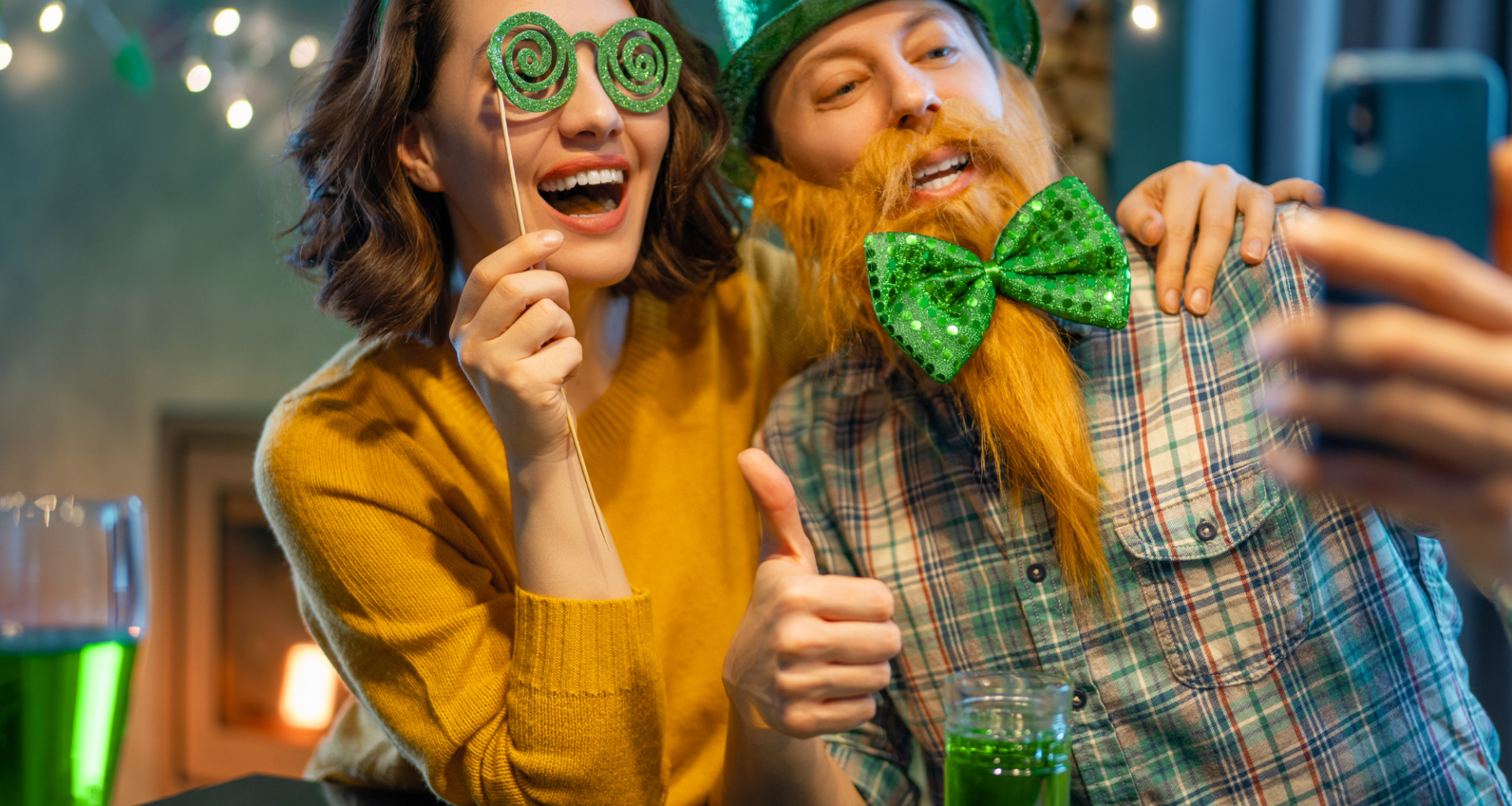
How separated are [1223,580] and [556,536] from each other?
0.69 metres

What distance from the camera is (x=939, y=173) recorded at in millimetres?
1212

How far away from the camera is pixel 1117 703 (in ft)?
3.63

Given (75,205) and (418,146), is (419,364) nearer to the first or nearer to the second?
(418,146)

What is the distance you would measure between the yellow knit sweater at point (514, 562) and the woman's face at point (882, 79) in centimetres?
32

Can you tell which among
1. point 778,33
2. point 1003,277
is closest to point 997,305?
point 1003,277

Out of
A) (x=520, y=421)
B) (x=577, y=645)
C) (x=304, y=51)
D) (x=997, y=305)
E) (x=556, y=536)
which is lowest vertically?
(x=577, y=645)

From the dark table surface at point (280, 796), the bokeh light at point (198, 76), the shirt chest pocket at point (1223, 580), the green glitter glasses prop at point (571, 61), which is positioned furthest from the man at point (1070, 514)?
the bokeh light at point (198, 76)

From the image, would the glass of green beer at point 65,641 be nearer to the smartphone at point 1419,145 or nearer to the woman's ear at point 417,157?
the woman's ear at point 417,157

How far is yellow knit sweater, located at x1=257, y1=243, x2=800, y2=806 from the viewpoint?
3.68 ft

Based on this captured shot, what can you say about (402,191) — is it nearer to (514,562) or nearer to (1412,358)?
(514,562)

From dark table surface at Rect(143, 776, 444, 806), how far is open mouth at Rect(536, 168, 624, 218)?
0.68 meters

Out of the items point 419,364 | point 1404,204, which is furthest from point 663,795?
point 1404,204

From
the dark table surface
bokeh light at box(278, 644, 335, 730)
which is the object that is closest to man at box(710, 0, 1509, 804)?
the dark table surface

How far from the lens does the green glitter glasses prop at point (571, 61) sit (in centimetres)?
116
